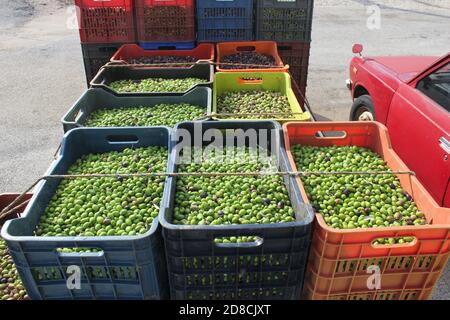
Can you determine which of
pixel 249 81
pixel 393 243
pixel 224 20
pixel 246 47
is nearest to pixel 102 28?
pixel 224 20

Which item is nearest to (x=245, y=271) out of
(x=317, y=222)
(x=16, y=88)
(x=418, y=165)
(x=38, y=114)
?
(x=317, y=222)

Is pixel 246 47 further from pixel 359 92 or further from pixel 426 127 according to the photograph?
pixel 426 127

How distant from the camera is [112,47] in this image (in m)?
5.47

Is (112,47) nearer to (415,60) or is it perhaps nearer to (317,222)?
(415,60)

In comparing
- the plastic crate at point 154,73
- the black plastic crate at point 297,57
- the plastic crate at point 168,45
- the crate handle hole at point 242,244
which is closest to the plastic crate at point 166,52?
the plastic crate at point 168,45

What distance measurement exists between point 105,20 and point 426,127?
4262mm

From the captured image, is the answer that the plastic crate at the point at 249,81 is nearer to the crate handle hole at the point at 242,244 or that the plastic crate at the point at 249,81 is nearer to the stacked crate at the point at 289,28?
the stacked crate at the point at 289,28

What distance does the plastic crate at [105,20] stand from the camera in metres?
5.22

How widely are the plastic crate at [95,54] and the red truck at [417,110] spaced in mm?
3524

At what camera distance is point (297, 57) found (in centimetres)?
562

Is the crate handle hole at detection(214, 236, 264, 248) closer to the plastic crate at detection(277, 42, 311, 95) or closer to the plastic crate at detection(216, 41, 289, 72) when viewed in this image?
the plastic crate at detection(216, 41, 289, 72)

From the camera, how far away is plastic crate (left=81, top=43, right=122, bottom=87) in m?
5.41

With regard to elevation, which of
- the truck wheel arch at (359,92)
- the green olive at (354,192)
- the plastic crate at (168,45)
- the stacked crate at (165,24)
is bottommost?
the truck wheel arch at (359,92)

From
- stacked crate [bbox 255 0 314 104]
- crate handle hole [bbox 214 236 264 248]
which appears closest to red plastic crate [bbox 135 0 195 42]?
stacked crate [bbox 255 0 314 104]
